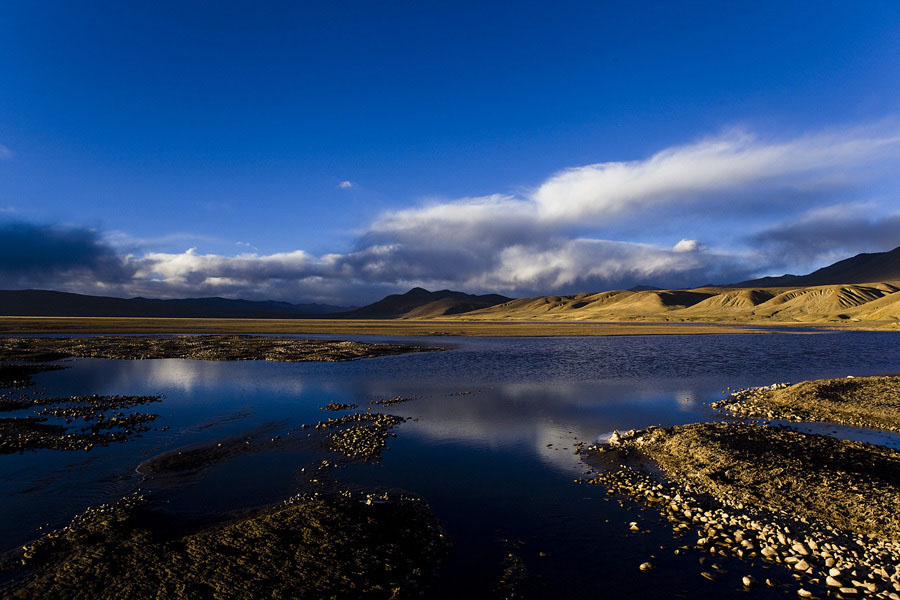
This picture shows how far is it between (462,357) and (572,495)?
136 feet

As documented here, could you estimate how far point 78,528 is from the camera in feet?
38.2

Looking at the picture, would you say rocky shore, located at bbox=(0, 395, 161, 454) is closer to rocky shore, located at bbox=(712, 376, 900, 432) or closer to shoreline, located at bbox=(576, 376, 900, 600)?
shoreline, located at bbox=(576, 376, 900, 600)

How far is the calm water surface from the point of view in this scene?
1066cm

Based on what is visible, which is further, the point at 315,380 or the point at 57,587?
the point at 315,380

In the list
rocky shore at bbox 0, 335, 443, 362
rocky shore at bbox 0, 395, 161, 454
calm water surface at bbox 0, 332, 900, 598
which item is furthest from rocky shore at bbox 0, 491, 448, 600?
rocky shore at bbox 0, 335, 443, 362

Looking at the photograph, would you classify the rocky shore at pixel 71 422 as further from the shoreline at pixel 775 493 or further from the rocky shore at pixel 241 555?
the shoreline at pixel 775 493

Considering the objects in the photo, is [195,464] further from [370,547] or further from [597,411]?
[597,411]

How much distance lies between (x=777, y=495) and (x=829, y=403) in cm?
1620

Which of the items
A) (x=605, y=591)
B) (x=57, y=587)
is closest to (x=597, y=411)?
(x=605, y=591)

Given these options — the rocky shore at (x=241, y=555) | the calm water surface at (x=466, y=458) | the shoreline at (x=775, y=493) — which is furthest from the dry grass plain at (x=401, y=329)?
the rocky shore at (x=241, y=555)

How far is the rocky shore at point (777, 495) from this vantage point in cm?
1017

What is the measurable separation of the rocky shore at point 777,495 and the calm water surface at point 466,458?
827mm

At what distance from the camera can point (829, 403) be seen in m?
25.2

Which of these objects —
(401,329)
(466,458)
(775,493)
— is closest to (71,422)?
(466,458)
